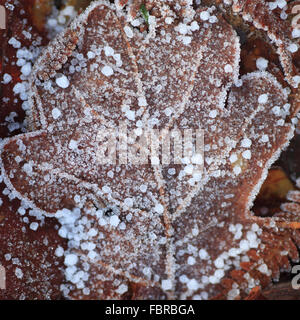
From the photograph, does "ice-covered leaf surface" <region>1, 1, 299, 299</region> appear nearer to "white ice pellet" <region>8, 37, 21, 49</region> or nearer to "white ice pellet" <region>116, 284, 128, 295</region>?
"white ice pellet" <region>116, 284, 128, 295</region>

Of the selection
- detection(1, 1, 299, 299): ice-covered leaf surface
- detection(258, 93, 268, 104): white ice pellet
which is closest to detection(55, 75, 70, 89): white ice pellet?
detection(1, 1, 299, 299): ice-covered leaf surface

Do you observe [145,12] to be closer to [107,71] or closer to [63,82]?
[107,71]

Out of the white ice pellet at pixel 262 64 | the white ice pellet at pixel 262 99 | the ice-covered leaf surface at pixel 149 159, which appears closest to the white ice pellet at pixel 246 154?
the ice-covered leaf surface at pixel 149 159

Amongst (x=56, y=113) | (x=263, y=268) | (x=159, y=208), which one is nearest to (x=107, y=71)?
(x=56, y=113)

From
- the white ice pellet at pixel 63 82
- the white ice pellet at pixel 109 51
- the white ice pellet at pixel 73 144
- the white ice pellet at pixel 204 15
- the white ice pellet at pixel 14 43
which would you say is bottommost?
the white ice pellet at pixel 73 144

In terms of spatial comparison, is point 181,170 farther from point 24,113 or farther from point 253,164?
Answer: point 24,113

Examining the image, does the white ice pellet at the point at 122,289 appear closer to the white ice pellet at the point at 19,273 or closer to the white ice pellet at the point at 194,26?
the white ice pellet at the point at 19,273

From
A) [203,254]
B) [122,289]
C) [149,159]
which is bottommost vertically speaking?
[122,289]
